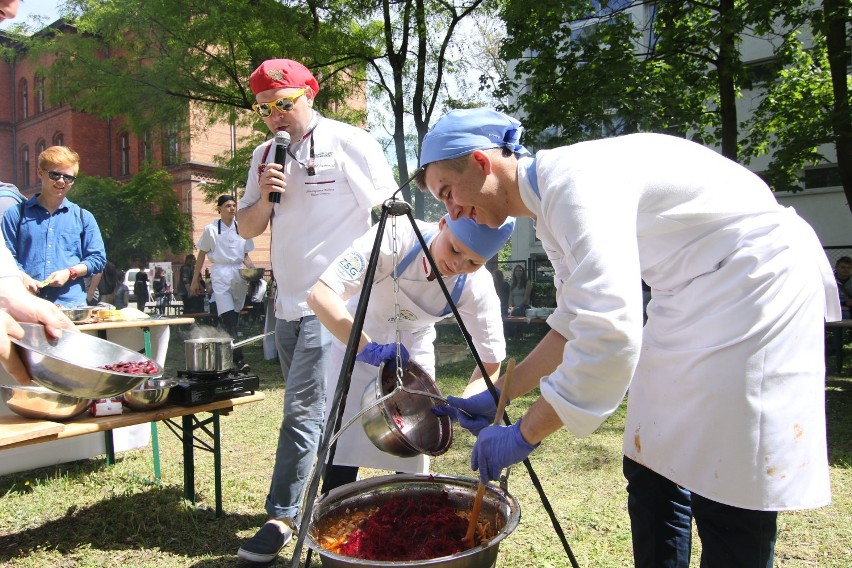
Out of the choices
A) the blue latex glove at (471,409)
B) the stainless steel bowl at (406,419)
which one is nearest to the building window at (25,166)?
the stainless steel bowl at (406,419)

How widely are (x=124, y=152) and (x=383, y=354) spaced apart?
3624 centimetres

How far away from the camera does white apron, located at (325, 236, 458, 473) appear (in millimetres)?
2723

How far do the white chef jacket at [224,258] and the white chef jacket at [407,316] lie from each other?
589 cm

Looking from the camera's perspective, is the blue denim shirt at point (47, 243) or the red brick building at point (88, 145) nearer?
the blue denim shirt at point (47, 243)

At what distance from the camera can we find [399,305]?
2645 mm

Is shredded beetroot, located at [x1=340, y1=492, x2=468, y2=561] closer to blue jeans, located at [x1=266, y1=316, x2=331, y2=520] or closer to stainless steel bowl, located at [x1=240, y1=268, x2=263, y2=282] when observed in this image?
blue jeans, located at [x1=266, y1=316, x2=331, y2=520]

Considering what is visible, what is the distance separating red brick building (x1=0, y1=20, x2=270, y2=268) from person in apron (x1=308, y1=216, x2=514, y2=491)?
2449 centimetres

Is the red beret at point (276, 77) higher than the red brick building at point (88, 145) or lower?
lower

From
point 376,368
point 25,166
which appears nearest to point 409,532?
point 376,368

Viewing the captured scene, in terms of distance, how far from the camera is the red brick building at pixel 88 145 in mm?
29891

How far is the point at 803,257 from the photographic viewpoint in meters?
1.58

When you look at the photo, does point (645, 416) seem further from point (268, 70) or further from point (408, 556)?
point (268, 70)

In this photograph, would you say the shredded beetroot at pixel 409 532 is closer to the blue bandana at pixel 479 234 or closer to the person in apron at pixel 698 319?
the person in apron at pixel 698 319

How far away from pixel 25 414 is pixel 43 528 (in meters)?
0.83
